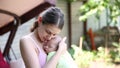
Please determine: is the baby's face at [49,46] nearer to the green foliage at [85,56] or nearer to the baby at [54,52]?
the baby at [54,52]

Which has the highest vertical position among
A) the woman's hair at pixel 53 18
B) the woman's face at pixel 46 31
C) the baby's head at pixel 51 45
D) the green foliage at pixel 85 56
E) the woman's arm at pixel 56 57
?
the woman's hair at pixel 53 18

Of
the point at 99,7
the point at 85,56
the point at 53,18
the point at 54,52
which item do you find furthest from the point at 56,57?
the point at 99,7

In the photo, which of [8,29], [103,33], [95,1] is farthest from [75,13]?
[8,29]

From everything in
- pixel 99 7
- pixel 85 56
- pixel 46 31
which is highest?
pixel 46 31

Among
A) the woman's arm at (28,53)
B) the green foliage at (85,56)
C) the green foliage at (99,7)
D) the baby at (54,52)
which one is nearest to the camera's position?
the woman's arm at (28,53)

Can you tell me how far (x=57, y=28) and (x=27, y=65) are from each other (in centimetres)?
26

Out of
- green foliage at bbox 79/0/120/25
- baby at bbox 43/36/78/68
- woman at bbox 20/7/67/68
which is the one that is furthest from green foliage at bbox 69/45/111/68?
woman at bbox 20/7/67/68

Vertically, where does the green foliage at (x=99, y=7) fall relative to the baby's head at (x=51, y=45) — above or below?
below

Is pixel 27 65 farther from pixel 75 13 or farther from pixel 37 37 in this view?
pixel 75 13

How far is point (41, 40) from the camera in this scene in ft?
5.90

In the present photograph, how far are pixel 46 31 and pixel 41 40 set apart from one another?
3.0 inches

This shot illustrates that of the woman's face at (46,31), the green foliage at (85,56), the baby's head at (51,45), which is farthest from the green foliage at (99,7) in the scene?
the woman's face at (46,31)

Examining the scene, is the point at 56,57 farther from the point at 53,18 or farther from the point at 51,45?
the point at 53,18

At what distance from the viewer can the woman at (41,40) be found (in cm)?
171
